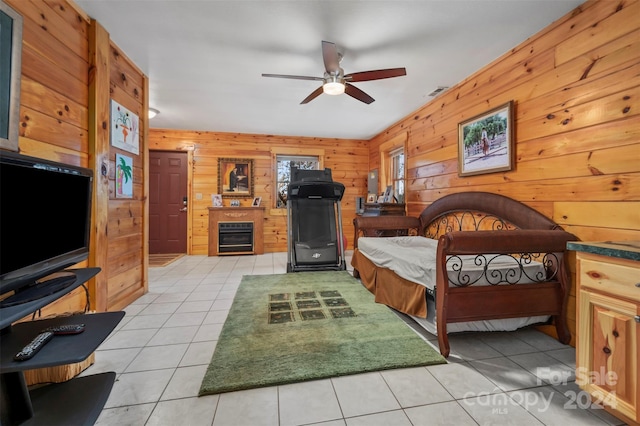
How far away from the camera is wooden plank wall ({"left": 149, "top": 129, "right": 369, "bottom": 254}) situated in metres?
5.41

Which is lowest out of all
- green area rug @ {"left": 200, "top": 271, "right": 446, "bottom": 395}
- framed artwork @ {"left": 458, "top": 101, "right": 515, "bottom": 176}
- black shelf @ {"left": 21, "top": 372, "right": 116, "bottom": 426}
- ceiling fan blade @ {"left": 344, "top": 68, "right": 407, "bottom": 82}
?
green area rug @ {"left": 200, "top": 271, "right": 446, "bottom": 395}

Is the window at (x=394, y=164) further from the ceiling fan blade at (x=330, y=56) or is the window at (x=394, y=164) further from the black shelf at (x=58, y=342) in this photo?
the black shelf at (x=58, y=342)

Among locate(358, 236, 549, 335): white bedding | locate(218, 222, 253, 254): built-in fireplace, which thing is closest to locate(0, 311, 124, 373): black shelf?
locate(358, 236, 549, 335): white bedding

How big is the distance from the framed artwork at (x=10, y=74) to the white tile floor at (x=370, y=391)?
146 cm

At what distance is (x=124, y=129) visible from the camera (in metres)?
2.65

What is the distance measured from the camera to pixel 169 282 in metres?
3.47

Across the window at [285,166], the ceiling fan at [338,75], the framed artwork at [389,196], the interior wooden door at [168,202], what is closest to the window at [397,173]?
the framed artwork at [389,196]

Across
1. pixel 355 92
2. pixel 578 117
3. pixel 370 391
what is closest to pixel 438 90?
pixel 355 92

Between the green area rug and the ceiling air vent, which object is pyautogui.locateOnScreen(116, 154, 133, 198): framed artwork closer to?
the green area rug

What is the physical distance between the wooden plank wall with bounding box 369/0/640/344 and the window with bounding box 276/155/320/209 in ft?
12.3

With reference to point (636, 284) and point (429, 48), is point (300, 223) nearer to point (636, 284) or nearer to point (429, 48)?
point (429, 48)

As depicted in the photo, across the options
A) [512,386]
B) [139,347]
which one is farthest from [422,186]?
[139,347]

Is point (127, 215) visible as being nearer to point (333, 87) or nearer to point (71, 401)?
point (71, 401)

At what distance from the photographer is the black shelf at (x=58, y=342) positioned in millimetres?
947
